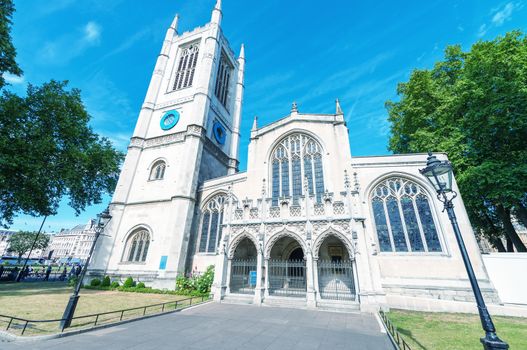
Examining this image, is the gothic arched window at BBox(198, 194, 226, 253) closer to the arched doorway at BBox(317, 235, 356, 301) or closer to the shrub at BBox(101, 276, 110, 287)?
the shrub at BBox(101, 276, 110, 287)

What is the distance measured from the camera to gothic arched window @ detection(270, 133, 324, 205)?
1721 centimetres

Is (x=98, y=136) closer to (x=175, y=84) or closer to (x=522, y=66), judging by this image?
(x=175, y=84)

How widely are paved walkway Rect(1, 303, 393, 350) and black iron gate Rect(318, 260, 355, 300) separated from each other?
11.3 feet

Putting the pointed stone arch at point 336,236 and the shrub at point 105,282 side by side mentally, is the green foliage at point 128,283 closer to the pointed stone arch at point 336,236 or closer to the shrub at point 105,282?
the shrub at point 105,282

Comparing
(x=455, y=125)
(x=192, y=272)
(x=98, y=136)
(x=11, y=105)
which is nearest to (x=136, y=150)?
(x=98, y=136)

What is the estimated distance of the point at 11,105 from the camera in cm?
1377

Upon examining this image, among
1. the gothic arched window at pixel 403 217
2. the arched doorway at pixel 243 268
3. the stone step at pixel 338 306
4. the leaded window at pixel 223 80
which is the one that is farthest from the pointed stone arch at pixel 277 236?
the leaded window at pixel 223 80

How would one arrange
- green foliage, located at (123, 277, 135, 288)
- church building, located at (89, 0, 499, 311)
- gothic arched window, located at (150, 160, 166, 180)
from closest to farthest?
1. church building, located at (89, 0, 499, 311)
2. green foliage, located at (123, 277, 135, 288)
3. gothic arched window, located at (150, 160, 166, 180)

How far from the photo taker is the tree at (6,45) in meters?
12.7

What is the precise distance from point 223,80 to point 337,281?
29176 mm

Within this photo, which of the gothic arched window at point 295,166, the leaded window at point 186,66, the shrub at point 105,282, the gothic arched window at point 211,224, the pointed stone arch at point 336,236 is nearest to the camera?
the pointed stone arch at point 336,236

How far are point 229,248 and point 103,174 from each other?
14.9 meters

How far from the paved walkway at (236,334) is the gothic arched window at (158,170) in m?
15.1

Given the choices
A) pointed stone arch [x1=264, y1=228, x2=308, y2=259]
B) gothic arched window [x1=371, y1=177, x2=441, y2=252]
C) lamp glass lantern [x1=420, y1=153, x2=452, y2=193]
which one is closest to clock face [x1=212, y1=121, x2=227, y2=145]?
pointed stone arch [x1=264, y1=228, x2=308, y2=259]
